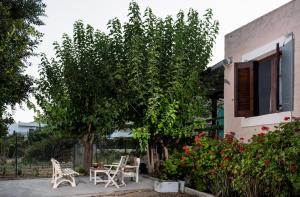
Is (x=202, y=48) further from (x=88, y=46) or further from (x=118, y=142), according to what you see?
(x=118, y=142)

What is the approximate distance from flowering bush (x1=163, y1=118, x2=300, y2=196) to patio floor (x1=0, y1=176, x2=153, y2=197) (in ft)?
4.79

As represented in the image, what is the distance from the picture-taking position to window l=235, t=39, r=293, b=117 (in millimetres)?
9422

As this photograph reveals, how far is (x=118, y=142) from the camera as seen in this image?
74.3 feet

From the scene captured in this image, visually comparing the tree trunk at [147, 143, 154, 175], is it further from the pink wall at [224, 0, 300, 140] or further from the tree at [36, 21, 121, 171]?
the pink wall at [224, 0, 300, 140]

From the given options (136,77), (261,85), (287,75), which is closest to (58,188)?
(136,77)

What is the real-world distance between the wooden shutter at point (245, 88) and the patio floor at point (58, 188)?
354 centimetres

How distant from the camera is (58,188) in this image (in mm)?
12227

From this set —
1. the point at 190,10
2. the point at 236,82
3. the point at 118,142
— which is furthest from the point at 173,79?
the point at 118,142

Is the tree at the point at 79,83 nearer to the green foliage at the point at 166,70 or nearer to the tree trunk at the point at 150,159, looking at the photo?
the green foliage at the point at 166,70

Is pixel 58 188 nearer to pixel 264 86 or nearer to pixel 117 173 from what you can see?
pixel 117 173

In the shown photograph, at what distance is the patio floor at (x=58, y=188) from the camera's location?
1123cm

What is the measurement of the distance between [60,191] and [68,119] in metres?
4.51

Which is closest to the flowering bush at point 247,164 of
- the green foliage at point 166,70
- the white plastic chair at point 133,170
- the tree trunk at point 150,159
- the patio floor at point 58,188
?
the patio floor at point 58,188

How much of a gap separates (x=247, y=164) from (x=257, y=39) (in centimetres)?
365
